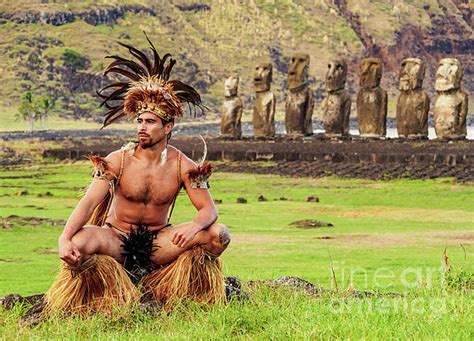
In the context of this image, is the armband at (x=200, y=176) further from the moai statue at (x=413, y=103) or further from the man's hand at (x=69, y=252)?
the moai statue at (x=413, y=103)

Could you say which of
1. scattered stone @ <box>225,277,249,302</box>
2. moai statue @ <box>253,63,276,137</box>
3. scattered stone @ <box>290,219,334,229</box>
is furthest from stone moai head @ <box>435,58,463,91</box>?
scattered stone @ <box>225,277,249,302</box>

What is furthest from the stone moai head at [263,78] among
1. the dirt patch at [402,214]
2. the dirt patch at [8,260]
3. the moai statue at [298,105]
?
the dirt patch at [8,260]

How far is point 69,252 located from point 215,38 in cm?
12591

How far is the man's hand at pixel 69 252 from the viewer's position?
8.77m

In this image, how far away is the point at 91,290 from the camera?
355 inches

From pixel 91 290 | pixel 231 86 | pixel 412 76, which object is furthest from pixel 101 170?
pixel 231 86

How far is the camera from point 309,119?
4191 cm

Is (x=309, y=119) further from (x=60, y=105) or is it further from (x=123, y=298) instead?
(x=60, y=105)

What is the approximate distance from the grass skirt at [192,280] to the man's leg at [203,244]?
0.04 metres

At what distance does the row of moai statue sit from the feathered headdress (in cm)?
2706

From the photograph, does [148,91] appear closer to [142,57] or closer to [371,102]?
[142,57]

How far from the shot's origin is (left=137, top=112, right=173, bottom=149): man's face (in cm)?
941

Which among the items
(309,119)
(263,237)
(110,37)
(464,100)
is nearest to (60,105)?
(110,37)

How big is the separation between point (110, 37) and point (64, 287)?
111 m
